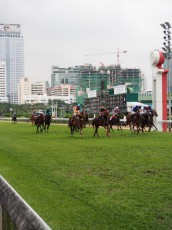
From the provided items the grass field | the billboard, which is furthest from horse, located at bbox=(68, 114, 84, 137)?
the billboard

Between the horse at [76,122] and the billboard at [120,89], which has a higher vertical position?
the billboard at [120,89]

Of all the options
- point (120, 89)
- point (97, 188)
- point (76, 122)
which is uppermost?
point (120, 89)

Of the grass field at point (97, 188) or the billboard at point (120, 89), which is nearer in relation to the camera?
the grass field at point (97, 188)

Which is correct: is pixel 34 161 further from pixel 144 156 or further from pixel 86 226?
pixel 86 226

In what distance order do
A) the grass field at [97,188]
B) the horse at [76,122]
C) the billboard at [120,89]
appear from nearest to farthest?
the grass field at [97,188]
the horse at [76,122]
the billboard at [120,89]

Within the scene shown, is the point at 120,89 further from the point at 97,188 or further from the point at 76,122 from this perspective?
the point at 97,188

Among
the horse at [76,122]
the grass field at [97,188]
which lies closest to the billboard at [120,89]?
the horse at [76,122]

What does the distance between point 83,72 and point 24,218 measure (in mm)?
128254

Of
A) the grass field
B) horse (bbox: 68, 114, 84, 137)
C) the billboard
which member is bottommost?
the grass field

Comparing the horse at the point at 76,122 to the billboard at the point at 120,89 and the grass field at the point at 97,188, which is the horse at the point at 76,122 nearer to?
the grass field at the point at 97,188

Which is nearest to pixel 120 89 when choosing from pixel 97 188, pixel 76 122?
pixel 76 122

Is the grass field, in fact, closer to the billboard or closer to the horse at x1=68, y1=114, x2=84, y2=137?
the horse at x1=68, y1=114, x2=84, y2=137

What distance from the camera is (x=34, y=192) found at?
304 inches

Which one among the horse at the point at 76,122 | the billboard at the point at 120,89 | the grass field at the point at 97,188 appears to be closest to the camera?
the grass field at the point at 97,188
